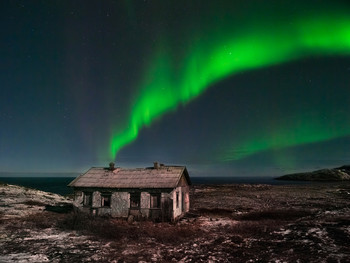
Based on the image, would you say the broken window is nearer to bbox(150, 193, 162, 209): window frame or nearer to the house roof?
the house roof

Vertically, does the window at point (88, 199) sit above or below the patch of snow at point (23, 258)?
above

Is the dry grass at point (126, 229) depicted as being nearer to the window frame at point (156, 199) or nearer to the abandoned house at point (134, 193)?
the abandoned house at point (134, 193)

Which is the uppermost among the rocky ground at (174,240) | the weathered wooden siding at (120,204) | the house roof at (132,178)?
the house roof at (132,178)

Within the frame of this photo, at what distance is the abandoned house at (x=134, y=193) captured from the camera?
2253 cm

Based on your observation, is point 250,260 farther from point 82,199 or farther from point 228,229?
point 82,199

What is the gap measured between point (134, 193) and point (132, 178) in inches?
67.0

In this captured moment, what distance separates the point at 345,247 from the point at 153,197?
14139 millimetres

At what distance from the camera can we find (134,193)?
2323 cm

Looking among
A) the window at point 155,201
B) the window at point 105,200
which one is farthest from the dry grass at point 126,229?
the window at point 155,201

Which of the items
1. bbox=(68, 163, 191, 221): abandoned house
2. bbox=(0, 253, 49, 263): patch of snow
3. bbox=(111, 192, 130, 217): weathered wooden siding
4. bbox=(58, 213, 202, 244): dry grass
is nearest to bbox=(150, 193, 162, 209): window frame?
bbox=(68, 163, 191, 221): abandoned house

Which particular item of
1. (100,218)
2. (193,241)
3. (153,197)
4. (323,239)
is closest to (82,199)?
(100,218)

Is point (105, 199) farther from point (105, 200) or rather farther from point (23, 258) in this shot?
point (23, 258)

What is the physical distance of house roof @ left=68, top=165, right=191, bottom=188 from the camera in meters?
23.2

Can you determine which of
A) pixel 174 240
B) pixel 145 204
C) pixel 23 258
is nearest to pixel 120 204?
pixel 145 204
